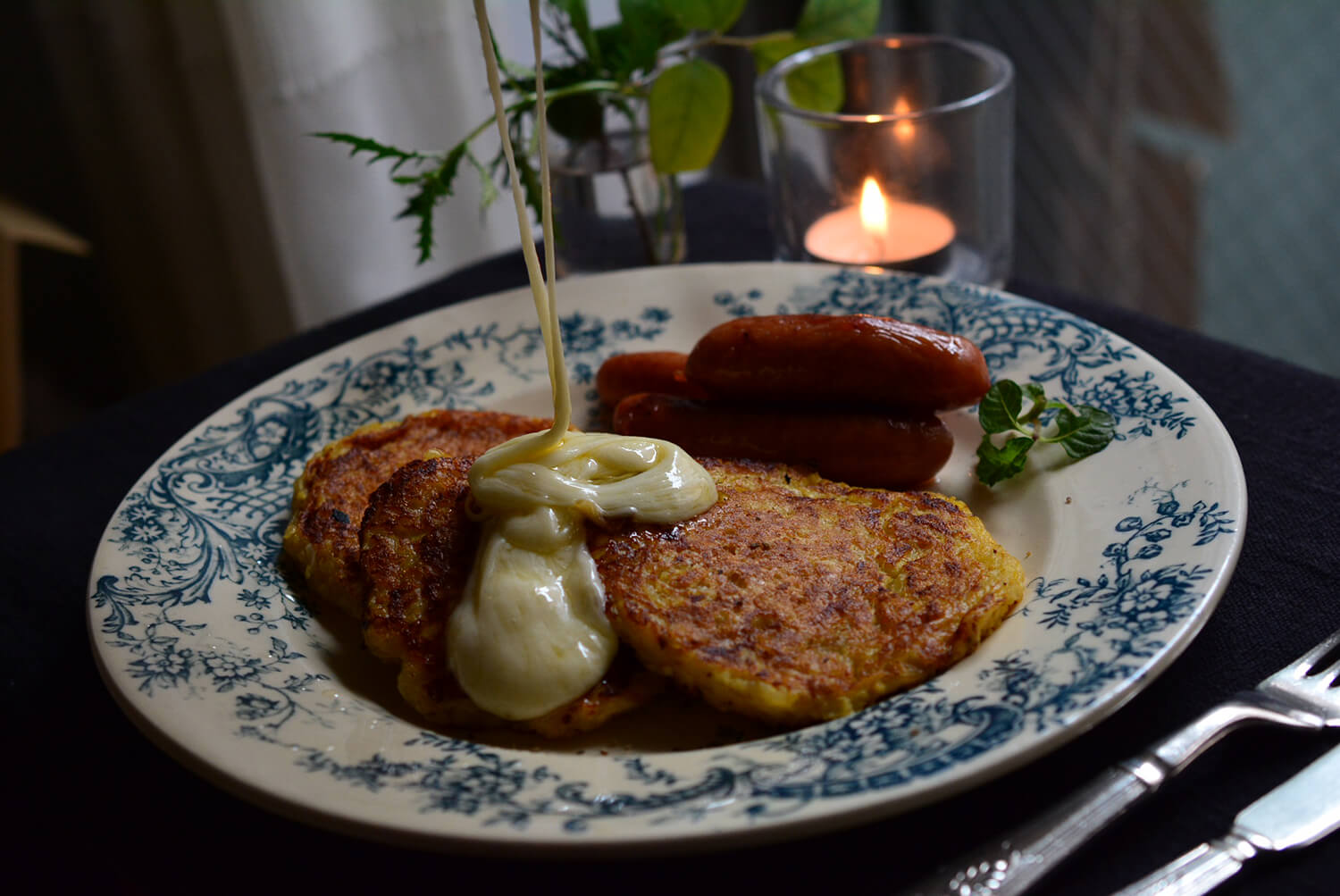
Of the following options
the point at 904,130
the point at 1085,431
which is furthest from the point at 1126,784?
the point at 904,130

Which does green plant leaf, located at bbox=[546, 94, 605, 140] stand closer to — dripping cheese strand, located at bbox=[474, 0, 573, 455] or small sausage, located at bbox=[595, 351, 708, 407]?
small sausage, located at bbox=[595, 351, 708, 407]

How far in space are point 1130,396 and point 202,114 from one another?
3022mm

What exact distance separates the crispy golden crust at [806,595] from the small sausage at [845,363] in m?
0.17

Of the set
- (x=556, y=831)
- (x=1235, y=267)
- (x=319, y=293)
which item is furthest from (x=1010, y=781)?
(x=1235, y=267)

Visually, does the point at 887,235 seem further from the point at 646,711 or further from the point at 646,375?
the point at 646,711

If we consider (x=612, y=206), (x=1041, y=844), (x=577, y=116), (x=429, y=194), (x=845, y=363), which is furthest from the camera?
(x=612, y=206)

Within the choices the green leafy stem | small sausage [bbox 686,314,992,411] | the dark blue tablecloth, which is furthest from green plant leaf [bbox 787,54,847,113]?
the dark blue tablecloth

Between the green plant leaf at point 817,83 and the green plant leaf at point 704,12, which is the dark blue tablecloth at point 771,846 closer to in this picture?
the green plant leaf at point 817,83

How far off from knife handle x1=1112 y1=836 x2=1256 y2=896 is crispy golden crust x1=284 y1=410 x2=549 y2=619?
0.97 metres

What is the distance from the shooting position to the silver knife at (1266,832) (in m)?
1.05

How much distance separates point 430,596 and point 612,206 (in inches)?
49.1

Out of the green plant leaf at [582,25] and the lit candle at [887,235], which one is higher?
the green plant leaf at [582,25]

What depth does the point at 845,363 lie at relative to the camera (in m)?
1.62

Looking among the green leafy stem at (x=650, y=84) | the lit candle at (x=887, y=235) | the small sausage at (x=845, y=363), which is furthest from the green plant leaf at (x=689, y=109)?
the small sausage at (x=845, y=363)
